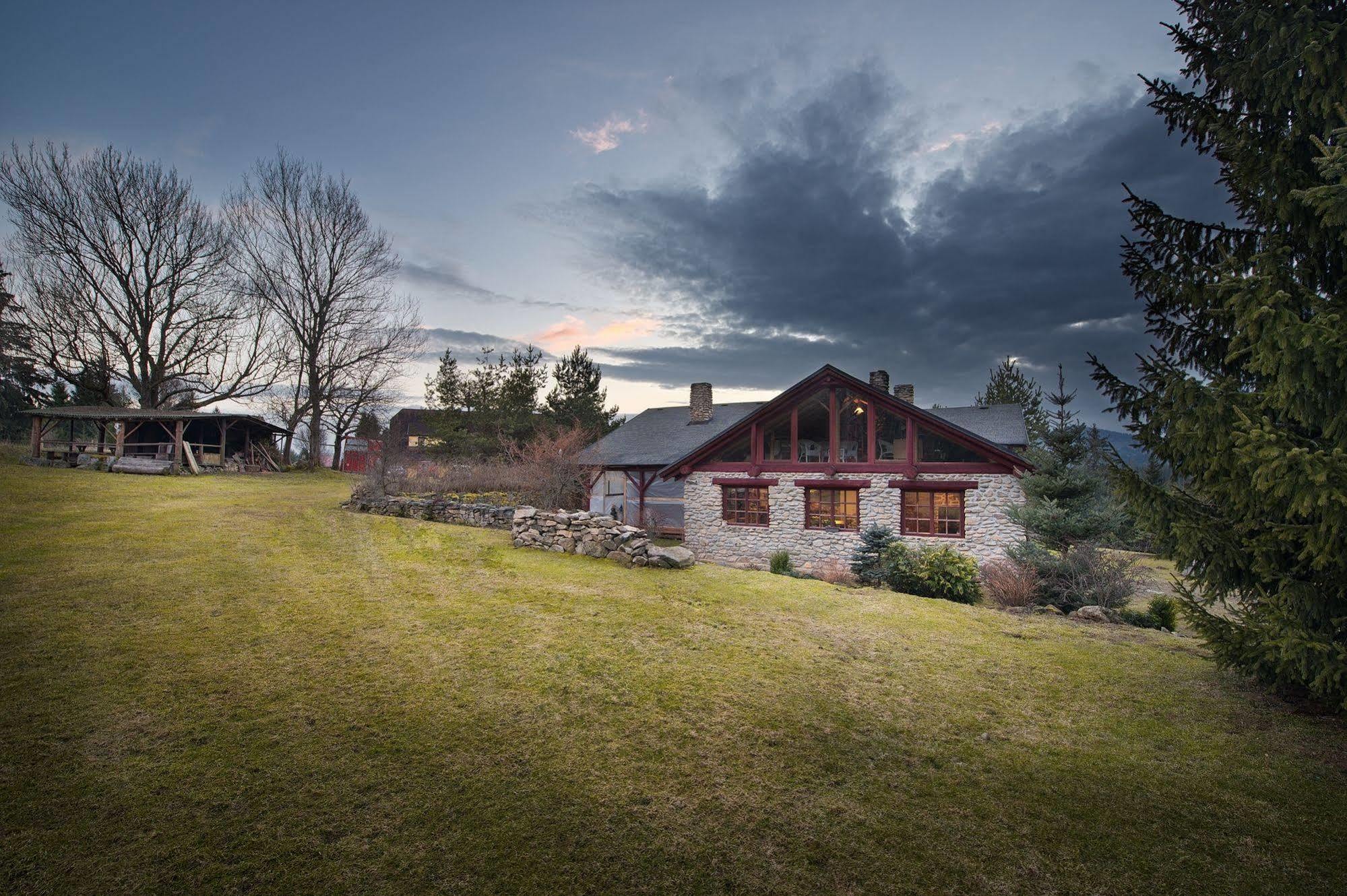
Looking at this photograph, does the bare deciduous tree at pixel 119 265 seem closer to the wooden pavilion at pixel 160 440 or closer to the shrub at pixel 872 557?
the wooden pavilion at pixel 160 440

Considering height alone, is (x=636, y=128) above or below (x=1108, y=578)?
above

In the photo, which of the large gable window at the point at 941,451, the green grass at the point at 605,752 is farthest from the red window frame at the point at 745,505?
the green grass at the point at 605,752

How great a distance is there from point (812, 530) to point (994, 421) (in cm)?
1090

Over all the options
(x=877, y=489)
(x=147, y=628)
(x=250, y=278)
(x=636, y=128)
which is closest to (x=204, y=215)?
(x=250, y=278)

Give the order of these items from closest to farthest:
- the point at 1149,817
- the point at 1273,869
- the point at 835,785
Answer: the point at 1273,869 → the point at 1149,817 → the point at 835,785

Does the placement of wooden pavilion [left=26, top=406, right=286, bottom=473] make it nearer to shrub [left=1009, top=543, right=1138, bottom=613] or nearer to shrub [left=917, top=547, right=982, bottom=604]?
shrub [left=917, top=547, right=982, bottom=604]

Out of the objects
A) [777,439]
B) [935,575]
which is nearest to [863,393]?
[777,439]

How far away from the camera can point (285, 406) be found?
33.0 meters

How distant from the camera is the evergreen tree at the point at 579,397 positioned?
34.2 m

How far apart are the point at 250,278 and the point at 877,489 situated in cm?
3244

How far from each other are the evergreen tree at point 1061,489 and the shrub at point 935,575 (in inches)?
90.8

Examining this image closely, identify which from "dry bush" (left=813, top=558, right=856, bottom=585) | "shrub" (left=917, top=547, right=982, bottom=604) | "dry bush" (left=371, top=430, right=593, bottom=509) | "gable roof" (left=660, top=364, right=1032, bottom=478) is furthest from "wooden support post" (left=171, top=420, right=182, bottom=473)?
"shrub" (left=917, top=547, right=982, bottom=604)

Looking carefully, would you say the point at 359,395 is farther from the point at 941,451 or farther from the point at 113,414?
the point at 941,451

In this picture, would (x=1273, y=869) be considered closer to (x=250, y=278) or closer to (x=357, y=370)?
(x=357, y=370)
